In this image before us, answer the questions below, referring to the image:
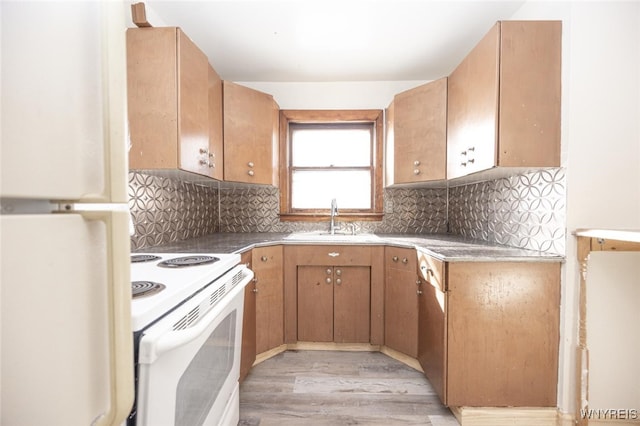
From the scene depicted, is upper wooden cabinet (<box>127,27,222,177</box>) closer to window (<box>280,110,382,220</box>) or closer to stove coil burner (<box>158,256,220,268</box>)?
stove coil burner (<box>158,256,220,268</box>)

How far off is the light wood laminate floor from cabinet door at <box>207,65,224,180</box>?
1.43m

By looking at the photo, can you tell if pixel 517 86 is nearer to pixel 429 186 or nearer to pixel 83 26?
pixel 429 186

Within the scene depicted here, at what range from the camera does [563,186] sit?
4.63ft

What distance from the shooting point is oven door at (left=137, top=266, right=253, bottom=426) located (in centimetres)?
63

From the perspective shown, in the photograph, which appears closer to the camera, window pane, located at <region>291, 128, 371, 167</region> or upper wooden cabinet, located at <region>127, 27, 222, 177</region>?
upper wooden cabinet, located at <region>127, 27, 222, 177</region>

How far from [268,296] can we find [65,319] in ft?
5.57

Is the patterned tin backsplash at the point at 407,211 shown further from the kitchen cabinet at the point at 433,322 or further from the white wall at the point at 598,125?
the kitchen cabinet at the point at 433,322

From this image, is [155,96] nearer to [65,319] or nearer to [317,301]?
[65,319]

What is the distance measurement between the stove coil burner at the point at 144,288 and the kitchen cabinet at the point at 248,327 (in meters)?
0.85

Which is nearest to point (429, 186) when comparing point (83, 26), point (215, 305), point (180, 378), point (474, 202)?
point (474, 202)

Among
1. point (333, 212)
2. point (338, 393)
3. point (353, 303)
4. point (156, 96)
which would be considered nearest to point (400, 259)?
point (353, 303)

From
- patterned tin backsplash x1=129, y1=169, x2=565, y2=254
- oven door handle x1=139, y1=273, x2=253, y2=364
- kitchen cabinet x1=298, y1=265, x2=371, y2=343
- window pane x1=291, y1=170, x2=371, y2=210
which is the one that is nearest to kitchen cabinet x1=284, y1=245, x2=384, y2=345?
kitchen cabinet x1=298, y1=265, x2=371, y2=343

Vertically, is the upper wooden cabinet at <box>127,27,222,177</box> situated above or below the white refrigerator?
above

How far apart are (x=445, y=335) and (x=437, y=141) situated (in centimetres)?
133
